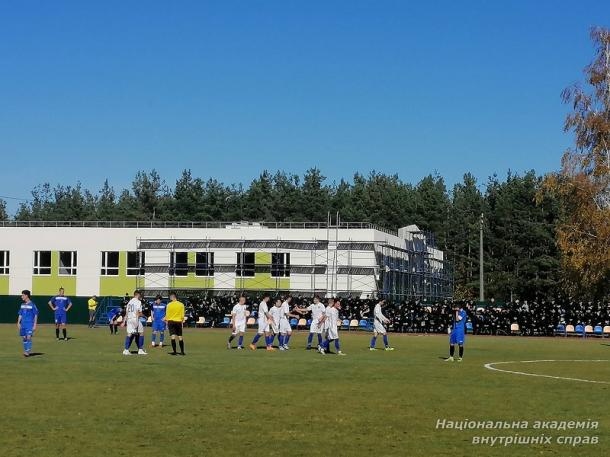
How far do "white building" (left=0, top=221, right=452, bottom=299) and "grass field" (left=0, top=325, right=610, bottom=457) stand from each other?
51.6 m

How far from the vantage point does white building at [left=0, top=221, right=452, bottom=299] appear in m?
84.8

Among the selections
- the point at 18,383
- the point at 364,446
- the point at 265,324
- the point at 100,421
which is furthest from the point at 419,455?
the point at 265,324

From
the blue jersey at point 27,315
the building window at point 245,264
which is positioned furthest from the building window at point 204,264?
the blue jersey at point 27,315

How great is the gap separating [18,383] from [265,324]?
17.9 m

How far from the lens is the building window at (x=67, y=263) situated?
285 ft

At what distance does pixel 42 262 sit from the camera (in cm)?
8744

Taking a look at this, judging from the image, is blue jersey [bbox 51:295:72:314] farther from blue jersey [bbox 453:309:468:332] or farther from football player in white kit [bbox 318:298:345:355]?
blue jersey [bbox 453:309:468:332]

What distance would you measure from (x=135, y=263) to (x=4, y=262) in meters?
11.1

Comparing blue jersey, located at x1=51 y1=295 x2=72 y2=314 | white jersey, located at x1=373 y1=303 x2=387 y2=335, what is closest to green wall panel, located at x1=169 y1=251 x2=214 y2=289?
blue jersey, located at x1=51 y1=295 x2=72 y2=314

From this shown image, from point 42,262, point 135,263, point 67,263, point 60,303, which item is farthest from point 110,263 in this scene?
point 60,303

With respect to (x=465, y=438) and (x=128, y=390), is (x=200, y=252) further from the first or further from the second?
(x=465, y=438)

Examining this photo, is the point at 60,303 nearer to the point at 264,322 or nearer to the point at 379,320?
the point at 264,322

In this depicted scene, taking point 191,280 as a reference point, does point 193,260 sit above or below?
above

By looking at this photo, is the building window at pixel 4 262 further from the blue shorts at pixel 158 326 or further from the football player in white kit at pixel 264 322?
the football player in white kit at pixel 264 322
